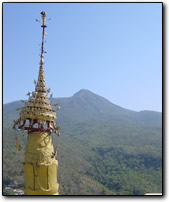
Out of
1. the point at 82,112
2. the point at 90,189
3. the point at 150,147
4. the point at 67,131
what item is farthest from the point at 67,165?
the point at 82,112

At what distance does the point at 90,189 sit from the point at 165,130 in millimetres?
36256

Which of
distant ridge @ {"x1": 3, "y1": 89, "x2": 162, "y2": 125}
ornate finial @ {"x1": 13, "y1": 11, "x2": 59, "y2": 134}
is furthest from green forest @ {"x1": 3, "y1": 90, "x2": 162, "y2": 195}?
distant ridge @ {"x1": 3, "y1": 89, "x2": 162, "y2": 125}

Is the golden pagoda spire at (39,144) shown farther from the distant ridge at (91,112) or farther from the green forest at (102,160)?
the distant ridge at (91,112)

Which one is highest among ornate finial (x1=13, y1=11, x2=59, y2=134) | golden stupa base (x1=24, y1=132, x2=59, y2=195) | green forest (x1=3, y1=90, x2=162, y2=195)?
ornate finial (x1=13, y1=11, x2=59, y2=134)

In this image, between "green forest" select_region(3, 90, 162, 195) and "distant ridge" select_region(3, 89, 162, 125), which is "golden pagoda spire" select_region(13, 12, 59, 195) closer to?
"green forest" select_region(3, 90, 162, 195)

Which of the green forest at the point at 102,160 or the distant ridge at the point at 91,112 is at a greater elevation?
the distant ridge at the point at 91,112

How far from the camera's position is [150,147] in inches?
2739

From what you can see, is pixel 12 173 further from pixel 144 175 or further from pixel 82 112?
pixel 82 112

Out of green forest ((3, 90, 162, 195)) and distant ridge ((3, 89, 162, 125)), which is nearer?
green forest ((3, 90, 162, 195))

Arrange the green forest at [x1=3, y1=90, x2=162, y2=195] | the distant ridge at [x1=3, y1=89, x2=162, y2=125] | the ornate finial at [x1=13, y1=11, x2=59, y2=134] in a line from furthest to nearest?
the distant ridge at [x1=3, y1=89, x2=162, y2=125] < the green forest at [x1=3, y1=90, x2=162, y2=195] < the ornate finial at [x1=13, y1=11, x2=59, y2=134]

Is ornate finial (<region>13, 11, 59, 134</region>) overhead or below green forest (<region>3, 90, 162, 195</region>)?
overhead

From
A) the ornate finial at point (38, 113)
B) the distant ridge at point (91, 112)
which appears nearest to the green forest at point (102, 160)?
the ornate finial at point (38, 113)

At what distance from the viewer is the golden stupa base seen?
4387 millimetres

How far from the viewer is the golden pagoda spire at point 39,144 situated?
440 cm
